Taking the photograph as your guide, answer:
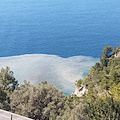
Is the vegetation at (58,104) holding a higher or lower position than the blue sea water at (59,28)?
→ lower

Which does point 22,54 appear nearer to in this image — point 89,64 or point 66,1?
point 89,64

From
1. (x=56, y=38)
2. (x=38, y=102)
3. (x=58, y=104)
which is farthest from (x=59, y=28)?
(x=58, y=104)

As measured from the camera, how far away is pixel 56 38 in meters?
91.2

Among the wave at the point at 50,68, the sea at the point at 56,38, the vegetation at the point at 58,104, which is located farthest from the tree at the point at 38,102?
the wave at the point at 50,68

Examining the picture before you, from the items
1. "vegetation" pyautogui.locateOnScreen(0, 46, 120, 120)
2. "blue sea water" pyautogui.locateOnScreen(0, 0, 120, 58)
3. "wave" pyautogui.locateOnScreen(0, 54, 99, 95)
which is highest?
"blue sea water" pyautogui.locateOnScreen(0, 0, 120, 58)

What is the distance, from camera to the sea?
222ft

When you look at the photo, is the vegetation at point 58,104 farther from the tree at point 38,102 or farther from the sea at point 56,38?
the sea at point 56,38

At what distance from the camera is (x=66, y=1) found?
505 ft

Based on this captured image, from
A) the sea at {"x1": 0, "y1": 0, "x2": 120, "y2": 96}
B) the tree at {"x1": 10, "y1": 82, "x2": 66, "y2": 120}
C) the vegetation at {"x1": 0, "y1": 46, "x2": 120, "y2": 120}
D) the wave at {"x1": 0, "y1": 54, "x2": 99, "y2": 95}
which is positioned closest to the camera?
the vegetation at {"x1": 0, "y1": 46, "x2": 120, "y2": 120}

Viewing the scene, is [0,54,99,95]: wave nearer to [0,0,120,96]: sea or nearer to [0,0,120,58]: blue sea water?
[0,0,120,96]: sea

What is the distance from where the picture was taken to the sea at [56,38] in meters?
67.6

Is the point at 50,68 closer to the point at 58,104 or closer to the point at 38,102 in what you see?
the point at 38,102

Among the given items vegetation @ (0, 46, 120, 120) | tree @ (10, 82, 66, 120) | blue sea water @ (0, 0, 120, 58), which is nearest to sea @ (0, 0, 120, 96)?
blue sea water @ (0, 0, 120, 58)

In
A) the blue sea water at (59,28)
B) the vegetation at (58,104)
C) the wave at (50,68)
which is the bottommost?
the vegetation at (58,104)
